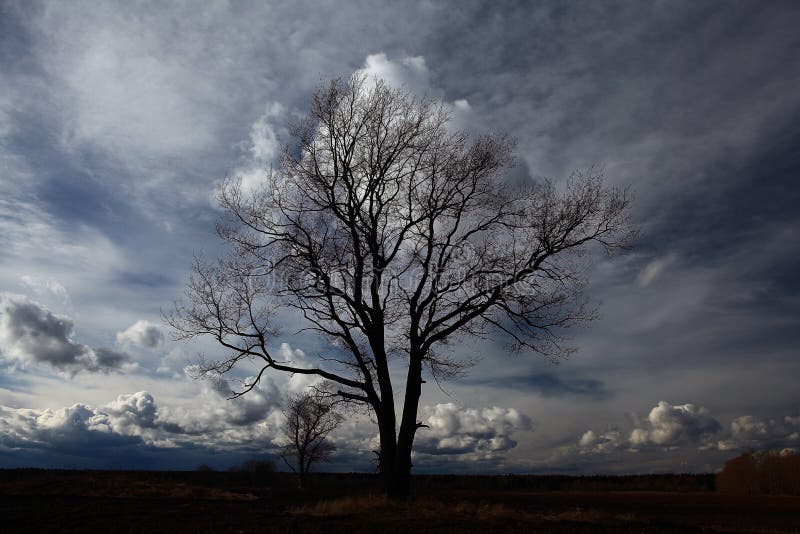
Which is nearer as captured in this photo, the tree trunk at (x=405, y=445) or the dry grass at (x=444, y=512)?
the dry grass at (x=444, y=512)

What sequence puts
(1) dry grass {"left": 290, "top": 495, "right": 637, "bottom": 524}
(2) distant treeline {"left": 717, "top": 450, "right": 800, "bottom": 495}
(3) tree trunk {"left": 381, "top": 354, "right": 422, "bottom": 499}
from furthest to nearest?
→ (2) distant treeline {"left": 717, "top": 450, "right": 800, "bottom": 495}
(3) tree trunk {"left": 381, "top": 354, "right": 422, "bottom": 499}
(1) dry grass {"left": 290, "top": 495, "right": 637, "bottom": 524}

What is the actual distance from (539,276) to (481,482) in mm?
53081

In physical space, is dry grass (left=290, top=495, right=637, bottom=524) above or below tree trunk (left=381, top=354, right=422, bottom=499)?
below

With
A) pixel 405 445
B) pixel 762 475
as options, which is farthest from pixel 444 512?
pixel 762 475

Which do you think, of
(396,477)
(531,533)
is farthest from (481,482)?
(531,533)

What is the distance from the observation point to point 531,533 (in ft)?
37.7

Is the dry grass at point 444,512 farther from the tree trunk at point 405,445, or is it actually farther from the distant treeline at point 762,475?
the distant treeline at point 762,475

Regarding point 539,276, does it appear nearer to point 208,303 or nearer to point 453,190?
point 453,190

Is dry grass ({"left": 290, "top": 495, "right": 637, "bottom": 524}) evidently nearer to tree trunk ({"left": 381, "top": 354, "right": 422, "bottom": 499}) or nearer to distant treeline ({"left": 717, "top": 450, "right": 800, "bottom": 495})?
tree trunk ({"left": 381, "top": 354, "right": 422, "bottom": 499})

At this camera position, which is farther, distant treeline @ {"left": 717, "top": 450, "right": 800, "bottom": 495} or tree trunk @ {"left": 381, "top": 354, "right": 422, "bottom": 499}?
distant treeline @ {"left": 717, "top": 450, "right": 800, "bottom": 495}

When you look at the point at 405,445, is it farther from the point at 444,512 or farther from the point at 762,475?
the point at 762,475

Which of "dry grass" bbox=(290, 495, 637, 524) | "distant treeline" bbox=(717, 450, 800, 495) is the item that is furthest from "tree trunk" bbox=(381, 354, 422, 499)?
"distant treeline" bbox=(717, 450, 800, 495)

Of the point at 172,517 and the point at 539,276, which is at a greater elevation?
the point at 539,276

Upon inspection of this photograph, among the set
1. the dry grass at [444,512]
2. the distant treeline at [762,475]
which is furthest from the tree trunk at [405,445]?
the distant treeline at [762,475]
